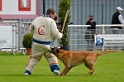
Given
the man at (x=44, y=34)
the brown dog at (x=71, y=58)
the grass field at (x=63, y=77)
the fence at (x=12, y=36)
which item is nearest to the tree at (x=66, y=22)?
the fence at (x=12, y=36)

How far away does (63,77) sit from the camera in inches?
673

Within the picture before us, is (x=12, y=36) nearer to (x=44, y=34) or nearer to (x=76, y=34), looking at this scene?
(x=76, y=34)

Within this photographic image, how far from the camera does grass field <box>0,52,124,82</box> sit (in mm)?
16453

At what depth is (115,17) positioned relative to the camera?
105ft

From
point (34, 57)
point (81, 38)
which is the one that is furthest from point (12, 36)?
point (34, 57)

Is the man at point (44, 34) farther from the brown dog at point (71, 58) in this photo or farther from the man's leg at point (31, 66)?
the brown dog at point (71, 58)

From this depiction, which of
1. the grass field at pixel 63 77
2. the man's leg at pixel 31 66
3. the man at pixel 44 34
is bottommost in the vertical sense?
the grass field at pixel 63 77

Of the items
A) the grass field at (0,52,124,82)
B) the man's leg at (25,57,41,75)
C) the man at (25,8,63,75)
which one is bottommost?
the grass field at (0,52,124,82)

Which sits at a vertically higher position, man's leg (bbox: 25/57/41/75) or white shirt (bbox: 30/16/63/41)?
white shirt (bbox: 30/16/63/41)

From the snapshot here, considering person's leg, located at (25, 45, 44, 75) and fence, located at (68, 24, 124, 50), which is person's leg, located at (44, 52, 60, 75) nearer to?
person's leg, located at (25, 45, 44, 75)

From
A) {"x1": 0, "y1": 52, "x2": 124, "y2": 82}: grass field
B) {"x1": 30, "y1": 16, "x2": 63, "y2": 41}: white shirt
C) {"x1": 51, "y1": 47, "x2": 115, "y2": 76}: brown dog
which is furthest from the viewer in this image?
{"x1": 51, "y1": 47, "x2": 115, "y2": 76}: brown dog

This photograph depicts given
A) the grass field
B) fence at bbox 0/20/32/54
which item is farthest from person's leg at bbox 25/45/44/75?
fence at bbox 0/20/32/54

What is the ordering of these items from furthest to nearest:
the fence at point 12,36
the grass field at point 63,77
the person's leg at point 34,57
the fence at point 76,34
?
the fence at point 76,34 → the fence at point 12,36 → the person's leg at point 34,57 → the grass field at point 63,77

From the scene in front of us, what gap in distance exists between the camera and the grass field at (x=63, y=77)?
1645cm
